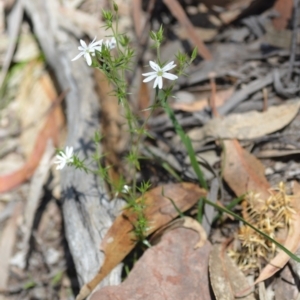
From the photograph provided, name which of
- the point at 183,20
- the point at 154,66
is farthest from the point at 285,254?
the point at 183,20

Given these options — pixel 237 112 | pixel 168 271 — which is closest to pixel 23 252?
pixel 168 271

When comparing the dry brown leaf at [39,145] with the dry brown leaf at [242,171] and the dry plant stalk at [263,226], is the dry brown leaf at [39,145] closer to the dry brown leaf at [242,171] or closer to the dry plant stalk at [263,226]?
the dry brown leaf at [242,171]

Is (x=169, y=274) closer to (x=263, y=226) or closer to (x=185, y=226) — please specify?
(x=185, y=226)

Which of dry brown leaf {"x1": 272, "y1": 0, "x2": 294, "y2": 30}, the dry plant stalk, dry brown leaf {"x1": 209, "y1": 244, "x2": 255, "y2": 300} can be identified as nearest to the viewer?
dry brown leaf {"x1": 209, "y1": 244, "x2": 255, "y2": 300}

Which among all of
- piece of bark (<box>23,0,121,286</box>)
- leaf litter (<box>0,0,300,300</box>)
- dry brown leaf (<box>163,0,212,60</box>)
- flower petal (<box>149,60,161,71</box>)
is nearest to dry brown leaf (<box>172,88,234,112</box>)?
leaf litter (<box>0,0,300,300</box>)

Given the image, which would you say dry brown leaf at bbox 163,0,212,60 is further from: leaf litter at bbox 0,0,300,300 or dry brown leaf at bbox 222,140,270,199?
dry brown leaf at bbox 222,140,270,199

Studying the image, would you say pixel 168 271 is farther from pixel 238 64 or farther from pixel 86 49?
pixel 238 64

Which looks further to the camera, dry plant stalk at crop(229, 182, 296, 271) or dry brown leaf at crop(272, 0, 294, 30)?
dry brown leaf at crop(272, 0, 294, 30)

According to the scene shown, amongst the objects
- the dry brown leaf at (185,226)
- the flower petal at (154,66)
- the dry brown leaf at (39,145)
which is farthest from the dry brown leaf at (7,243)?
the flower petal at (154,66)
